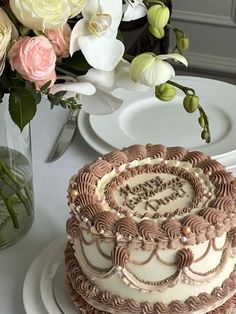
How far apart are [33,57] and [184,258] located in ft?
0.81

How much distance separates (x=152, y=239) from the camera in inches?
27.4

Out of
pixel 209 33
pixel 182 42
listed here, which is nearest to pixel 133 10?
pixel 182 42

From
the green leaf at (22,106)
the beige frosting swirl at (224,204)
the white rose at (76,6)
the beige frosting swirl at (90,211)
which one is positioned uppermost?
the white rose at (76,6)

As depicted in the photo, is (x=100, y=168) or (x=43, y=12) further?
(x=100, y=168)

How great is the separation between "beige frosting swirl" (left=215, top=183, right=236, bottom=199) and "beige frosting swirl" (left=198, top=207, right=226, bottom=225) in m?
0.04

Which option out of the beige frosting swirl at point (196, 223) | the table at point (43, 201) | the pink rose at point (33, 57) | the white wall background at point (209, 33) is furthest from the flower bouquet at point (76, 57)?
the white wall background at point (209, 33)

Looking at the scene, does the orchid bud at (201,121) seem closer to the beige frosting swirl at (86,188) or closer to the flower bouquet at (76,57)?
the flower bouquet at (76,57)

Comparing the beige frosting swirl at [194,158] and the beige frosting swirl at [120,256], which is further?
the beige frosting swirl at [194,158]

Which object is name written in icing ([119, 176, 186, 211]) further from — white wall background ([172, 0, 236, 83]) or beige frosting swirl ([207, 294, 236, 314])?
white wall background ([172, 0, 236, 83])

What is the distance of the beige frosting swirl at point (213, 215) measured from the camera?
0.71 metres

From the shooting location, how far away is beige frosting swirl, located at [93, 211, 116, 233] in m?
0.71

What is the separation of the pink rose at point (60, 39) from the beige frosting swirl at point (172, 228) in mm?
207

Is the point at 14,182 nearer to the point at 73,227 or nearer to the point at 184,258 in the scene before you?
the point at 73,227

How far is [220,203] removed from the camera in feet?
2.40
